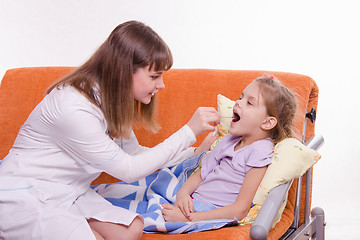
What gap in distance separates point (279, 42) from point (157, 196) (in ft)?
4.17

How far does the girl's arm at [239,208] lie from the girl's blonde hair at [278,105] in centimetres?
16

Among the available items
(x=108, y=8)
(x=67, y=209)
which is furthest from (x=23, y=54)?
(x=67, y=209)

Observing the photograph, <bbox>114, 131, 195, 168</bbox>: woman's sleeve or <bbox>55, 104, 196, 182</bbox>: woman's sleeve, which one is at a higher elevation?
<bbox>55, 104, 196, 182</bbox>: woman's sleeve

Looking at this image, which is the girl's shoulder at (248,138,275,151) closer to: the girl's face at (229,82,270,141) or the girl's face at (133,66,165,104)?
the girl's face at (229,82,270,141)

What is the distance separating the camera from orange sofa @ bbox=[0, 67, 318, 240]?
77.2 inches

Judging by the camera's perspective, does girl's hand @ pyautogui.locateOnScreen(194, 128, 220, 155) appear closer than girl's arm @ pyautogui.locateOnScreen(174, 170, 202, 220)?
No

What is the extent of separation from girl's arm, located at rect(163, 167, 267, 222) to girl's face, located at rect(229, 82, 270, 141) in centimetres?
13

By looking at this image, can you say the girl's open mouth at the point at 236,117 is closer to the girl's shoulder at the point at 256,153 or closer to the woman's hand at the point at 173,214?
the girl's shoulder at the point at 256,153

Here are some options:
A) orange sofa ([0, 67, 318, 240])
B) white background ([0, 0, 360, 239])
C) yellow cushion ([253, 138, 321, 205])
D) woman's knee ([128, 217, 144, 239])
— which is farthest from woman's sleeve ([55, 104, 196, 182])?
white background ([0, 0, 360, 239])

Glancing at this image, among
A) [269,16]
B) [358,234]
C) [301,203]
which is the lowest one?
[358,234]

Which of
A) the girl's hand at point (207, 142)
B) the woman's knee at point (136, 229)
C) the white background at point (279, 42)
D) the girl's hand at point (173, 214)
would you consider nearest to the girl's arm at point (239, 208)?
the girl's hand at point (173, 214)

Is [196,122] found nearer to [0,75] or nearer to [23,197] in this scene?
[23,197]

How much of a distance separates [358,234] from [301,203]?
2.51 ft

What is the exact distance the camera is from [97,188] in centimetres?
193
